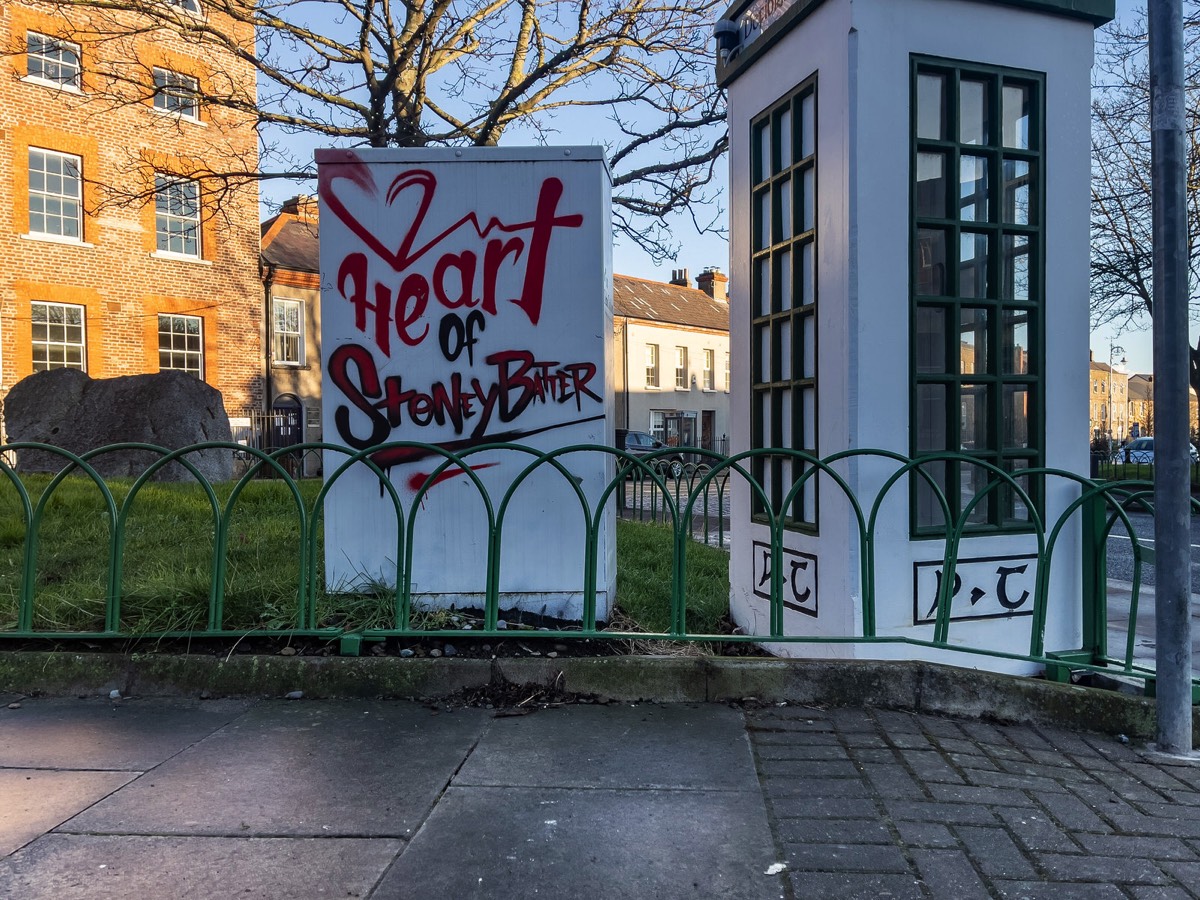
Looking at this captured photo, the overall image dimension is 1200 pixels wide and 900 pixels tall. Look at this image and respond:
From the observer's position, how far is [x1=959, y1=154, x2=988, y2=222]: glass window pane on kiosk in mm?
5281

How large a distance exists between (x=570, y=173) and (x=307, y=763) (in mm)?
3385

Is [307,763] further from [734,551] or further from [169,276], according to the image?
[169,276]

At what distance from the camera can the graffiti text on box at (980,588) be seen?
5082 millimetres

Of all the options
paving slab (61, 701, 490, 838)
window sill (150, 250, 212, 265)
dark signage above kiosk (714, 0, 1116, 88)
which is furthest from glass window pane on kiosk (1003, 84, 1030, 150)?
window sill (150, 250, 212, 265)

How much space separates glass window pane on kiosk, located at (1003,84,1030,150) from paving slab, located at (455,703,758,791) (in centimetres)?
372

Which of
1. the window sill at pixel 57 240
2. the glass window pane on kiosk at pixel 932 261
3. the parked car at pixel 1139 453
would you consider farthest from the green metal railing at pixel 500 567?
the parked car at pixel 1139 453

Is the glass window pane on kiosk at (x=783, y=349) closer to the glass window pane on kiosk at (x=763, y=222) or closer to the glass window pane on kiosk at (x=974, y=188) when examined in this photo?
the glass window pane on kiosk at (x=763, y=222)

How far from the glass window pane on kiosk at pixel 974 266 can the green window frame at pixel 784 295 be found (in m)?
0.87

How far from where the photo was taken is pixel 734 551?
6.23 metres

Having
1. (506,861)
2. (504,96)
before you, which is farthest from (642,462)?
(504,96)

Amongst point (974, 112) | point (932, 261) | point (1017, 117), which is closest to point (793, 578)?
point (932, 261)

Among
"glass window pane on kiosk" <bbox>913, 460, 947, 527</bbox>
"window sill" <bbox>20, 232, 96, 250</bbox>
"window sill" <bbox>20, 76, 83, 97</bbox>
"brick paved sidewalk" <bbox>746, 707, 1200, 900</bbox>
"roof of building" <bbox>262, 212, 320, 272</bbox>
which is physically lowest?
"brick paved sidewalk" <bbox>746, 707, 1200, 900</bbox>

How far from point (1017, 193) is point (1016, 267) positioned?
0.44 metres

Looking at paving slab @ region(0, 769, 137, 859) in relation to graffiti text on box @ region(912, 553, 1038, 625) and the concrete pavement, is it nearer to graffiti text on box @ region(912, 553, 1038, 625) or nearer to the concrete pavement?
the concrete pavement
